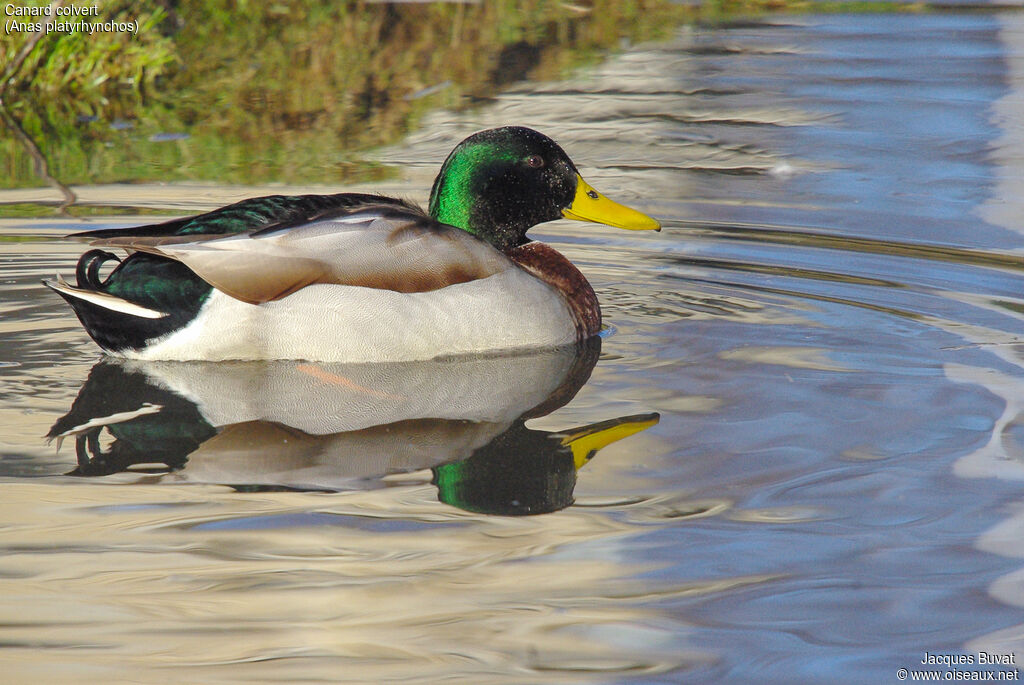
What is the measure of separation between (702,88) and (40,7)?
182 inches

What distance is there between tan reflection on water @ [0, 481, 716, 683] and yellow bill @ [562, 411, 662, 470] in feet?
1.78

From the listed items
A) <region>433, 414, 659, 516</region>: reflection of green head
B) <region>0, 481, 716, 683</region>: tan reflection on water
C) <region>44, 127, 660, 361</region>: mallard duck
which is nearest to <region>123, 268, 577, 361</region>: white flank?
<region>44, 127, 660, 361</region>: mallard duck

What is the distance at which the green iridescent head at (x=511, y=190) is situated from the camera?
6.05 metres

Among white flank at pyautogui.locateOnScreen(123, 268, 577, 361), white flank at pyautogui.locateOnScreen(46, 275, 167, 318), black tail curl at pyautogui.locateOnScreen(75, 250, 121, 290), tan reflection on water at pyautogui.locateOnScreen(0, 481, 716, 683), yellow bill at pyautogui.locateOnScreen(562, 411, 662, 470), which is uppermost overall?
black tail curl at pyautogui.locateOnScreen(75, 250, 121, 290)

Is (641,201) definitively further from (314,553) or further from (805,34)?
(805,34)

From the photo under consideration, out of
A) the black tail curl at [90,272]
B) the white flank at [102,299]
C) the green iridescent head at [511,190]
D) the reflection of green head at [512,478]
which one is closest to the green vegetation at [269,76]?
the green iridescent head at [511,190]

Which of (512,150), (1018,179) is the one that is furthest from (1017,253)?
(512,150)

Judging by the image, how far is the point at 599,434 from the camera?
15.6ft

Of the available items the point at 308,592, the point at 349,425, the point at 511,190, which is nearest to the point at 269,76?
the point at 511,190

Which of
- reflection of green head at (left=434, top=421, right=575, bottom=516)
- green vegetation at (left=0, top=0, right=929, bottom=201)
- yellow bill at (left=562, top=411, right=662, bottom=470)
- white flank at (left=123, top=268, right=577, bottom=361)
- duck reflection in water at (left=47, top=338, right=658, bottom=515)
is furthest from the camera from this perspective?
green vegetation at (left=0, top=0, right=929, bottom=201)

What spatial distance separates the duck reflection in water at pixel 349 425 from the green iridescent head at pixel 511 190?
70cm

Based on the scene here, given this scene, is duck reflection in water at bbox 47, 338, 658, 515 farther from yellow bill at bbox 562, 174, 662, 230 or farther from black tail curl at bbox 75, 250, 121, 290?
yellow bill at bbox 562, 174, 662, 230

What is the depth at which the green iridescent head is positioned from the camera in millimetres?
6047

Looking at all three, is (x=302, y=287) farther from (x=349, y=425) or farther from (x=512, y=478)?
(x=512, y=478)
